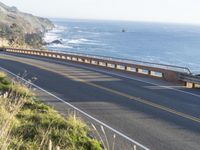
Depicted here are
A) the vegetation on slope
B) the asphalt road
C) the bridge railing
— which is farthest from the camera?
the bridge railing

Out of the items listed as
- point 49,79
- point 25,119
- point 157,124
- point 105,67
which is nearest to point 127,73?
point 105,67

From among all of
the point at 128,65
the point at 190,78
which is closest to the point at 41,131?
the point at 190,78

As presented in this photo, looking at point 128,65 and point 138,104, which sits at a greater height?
point 138,104

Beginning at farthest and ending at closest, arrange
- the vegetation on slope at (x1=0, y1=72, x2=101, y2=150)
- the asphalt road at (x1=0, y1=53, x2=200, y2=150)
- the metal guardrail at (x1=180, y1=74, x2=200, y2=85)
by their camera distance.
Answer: the metal guardrail at (x1=180, y1=74, x2=200, y2=85) < the asphalt road at (x1=0, y1=53, x2=200, y2=150) < the vegetation on slope at (x1=0, y1=72, x2=101, y2=150)

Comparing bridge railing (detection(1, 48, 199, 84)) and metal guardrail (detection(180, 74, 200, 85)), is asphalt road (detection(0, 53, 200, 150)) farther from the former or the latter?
bridge railing (detection(1, 48, 199, 84))

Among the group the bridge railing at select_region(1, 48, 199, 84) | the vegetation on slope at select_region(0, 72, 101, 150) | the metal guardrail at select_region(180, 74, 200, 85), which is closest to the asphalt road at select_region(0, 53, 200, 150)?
the metal guardrail at select_region(180, 74, 200, 85)

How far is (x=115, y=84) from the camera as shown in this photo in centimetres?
2311

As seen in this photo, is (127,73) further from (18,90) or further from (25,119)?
(25,119)

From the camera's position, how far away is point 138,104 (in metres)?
17.0

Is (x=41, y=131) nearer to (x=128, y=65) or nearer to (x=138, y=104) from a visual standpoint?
(x=138, y=104)

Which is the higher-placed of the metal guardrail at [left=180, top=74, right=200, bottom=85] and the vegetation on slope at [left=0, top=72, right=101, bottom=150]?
the vegetation on slope at [left=0, top=72, right=101, bottom=150]

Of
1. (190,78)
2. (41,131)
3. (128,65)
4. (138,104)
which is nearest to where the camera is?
(41,131)

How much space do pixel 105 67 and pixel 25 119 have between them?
74.3 ft

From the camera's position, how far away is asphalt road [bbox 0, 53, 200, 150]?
473 inches
